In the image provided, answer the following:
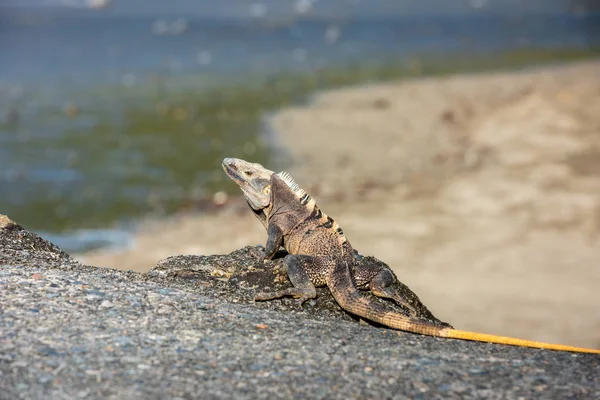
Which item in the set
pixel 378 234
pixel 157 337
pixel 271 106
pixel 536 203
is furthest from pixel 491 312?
pixel 271 106

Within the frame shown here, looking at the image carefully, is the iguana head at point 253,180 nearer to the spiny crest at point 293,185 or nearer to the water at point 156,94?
the spiny crest at point 293,185

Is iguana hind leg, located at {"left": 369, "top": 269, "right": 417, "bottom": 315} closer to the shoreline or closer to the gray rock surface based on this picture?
the gray rock surface

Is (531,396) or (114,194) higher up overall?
(114,194)

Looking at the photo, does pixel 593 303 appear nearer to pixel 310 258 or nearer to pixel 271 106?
pixel 310 258

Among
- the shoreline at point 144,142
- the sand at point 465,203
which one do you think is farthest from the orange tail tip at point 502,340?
the shoreline at point 144,142

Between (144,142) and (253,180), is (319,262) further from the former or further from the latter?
(144,142)
